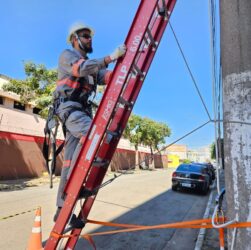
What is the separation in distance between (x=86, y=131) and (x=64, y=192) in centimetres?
58

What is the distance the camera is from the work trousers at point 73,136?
2537 mm

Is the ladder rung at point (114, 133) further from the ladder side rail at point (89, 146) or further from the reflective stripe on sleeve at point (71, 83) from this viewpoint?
the reflective stripe on sleeve at point (71, 83)

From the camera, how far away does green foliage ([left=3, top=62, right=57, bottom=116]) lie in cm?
1661

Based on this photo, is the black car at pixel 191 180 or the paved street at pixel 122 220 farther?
the black car at pixel 191 180

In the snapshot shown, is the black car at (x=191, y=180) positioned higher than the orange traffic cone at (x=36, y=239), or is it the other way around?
the black car at (x=191, y=180)

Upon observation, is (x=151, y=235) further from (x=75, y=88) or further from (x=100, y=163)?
(x=75, y=88)

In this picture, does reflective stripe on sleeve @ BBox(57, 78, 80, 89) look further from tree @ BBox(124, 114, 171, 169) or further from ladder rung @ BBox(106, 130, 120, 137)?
tree @ BBox(124, 114, 171, 169)

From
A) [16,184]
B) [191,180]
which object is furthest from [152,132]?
[16,184]

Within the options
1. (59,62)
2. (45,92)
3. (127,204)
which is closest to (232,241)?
(59,62)

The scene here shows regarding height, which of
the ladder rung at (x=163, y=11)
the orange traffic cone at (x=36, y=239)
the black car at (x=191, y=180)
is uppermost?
the ladder rung at (x=163, y=11)

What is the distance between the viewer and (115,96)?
220 centimetres

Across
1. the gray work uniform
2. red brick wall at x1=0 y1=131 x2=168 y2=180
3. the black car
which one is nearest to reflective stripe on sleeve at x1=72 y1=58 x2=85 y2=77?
the gray work uniform

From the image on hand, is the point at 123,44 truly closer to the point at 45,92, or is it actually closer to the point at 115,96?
the point at 115,96

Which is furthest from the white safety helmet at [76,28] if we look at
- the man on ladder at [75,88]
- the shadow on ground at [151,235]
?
the shadow on ground at [151,235]
